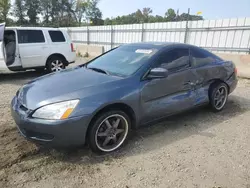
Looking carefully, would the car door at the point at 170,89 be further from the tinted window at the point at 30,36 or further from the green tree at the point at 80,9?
the green tree at the point at 80,9

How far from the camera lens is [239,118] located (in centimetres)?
443

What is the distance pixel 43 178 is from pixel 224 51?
28.9 feet

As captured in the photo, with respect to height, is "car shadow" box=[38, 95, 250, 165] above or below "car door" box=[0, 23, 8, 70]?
below

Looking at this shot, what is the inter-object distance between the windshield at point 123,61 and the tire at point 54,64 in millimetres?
4634

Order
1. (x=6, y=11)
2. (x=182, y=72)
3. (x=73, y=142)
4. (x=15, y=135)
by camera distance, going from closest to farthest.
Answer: (x=73, y=142)
(x=15, y=135)
(x=182, y=72)
(x=6, y=11)

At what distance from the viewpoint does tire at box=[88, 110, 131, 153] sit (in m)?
2.79

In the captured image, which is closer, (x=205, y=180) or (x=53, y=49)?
(x=205, y=180)

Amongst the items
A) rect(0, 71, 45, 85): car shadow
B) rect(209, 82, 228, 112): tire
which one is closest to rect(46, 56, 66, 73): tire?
rect(0, 71, 45, 85): car shadow

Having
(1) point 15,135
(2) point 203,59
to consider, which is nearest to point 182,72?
(2) point 203,59

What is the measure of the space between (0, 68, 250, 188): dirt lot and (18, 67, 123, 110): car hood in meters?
0.75

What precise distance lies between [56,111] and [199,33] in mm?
9027

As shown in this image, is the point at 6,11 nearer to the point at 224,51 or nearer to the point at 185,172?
the point at 224,51

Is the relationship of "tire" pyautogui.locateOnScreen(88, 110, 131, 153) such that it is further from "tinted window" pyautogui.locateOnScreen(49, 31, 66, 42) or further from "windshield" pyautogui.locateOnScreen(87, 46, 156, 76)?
"tinted window" pyautogui.locateOnScreen(49, 31, 66, 42)

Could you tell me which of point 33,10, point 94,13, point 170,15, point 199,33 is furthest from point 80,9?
point 199,33
